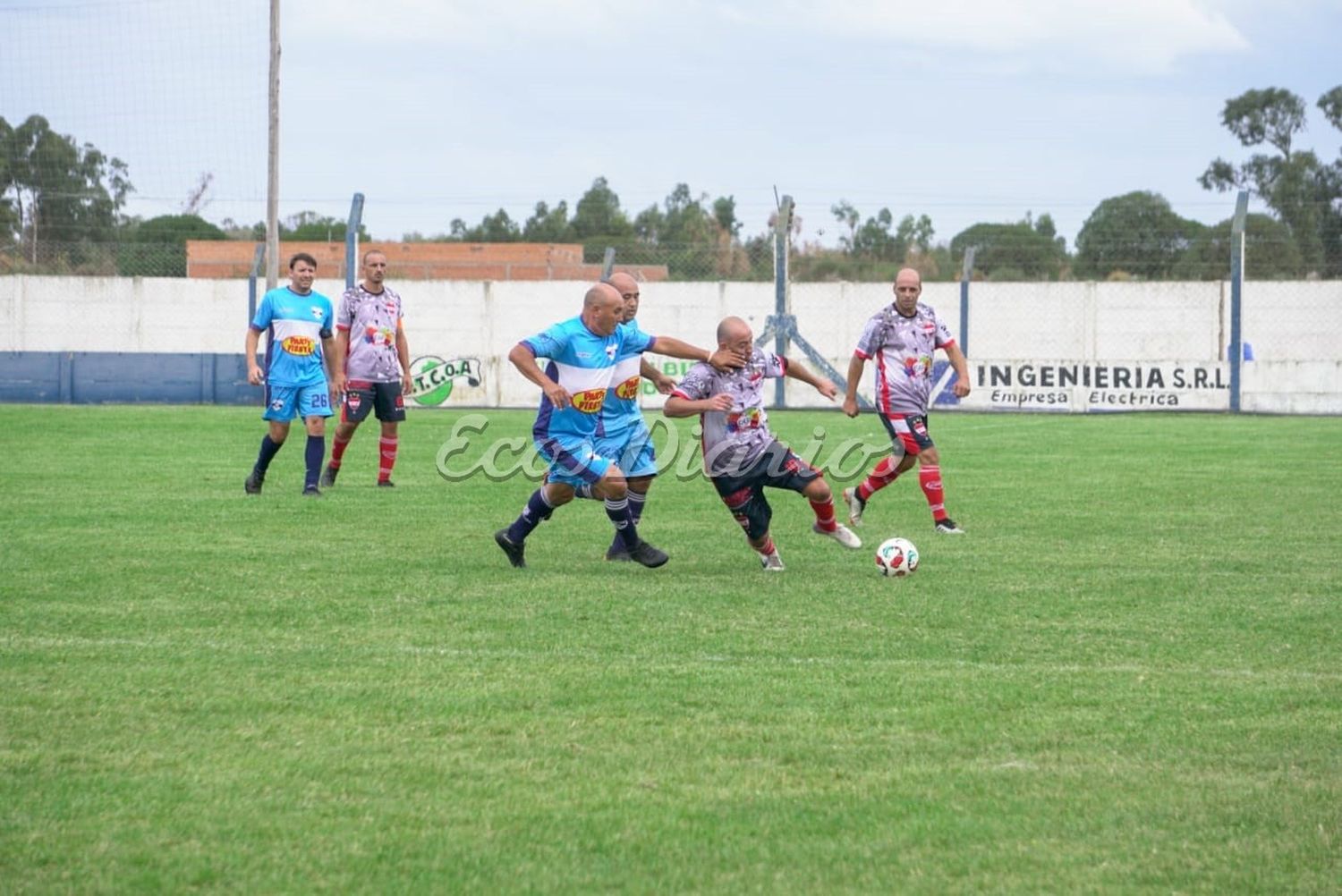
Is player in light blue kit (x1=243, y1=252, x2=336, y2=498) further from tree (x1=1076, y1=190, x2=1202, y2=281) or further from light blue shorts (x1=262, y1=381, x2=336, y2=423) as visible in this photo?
tree (x1=1076, y1=190, x2=1202, y2=281)

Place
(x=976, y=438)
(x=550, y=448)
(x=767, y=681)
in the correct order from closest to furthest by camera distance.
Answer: (x=767, y=681) < (x=550, y=448) < (x=976, y=438)

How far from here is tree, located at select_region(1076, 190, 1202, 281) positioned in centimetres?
3228

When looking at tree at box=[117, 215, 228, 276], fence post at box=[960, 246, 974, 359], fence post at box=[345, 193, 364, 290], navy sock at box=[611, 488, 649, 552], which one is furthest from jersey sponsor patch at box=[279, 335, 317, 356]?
fence post at box=[960, 246, 974, 359]

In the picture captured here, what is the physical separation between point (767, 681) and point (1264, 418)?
72.0ft

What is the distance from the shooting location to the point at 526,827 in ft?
13.3

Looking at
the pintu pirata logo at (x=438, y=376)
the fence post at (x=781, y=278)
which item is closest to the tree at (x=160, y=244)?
the pintu pirata logo at (x=438, y=376)

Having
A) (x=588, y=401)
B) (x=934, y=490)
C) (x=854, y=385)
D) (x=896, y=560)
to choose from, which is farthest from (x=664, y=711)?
(x=854, y=385)

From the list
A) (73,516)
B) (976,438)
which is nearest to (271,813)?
(73,516)

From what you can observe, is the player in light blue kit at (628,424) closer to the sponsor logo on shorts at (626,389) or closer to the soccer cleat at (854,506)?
the sponsor logo on shorts at (626,389)

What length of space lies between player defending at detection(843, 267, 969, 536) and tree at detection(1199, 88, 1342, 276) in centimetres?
2190

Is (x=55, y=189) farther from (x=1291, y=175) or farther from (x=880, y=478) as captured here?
(x=1291, y=175)

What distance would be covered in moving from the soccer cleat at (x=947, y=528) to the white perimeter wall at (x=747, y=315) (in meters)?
22.5

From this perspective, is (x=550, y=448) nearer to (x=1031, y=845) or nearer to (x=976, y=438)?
(x=1031, y=845)

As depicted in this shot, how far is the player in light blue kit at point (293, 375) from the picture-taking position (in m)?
12.6
